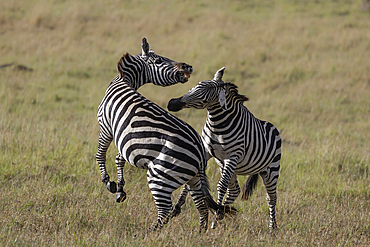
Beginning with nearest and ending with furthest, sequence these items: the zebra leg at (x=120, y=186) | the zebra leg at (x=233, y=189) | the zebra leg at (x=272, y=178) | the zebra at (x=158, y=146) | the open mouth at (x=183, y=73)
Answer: the zebra at (x=158, y=146) < the zebra leg at (x=120, y=186) < the open mouth at (x=183, y=73) < the zebra leg at (x=272, y=178) < the zebra leg at (x=233, y=189)

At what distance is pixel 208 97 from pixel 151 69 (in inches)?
40.2

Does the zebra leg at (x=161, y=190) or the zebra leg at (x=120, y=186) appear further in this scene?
the zebra leg at (x=120, y=186)

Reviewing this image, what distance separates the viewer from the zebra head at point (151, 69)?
15.9 ft

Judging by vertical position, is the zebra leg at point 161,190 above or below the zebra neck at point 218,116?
below

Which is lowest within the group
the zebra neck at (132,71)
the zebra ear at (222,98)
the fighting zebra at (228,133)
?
the fighting zebra at (228,133)

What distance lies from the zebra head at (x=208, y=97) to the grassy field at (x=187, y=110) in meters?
1.42

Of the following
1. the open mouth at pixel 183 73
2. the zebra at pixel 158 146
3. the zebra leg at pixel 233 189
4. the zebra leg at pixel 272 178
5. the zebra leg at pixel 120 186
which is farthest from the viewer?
the zebra leg at pixel 233 189

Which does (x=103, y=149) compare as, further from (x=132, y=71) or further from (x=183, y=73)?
(x=183, y=73)

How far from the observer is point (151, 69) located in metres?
5.02

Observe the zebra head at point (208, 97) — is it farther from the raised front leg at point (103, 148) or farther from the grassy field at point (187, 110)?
the grassy field at point (187, 110)

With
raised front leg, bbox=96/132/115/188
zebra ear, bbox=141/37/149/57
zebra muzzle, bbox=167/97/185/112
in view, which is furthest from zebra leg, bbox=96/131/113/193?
zebra ear, bbox=141/37/149/57

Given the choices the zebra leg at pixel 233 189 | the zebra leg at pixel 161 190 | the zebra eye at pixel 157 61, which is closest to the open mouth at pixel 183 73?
the zebra eye at pixel 157 61

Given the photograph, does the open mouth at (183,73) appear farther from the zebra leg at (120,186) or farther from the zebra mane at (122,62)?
the zebra leg at (120,186)

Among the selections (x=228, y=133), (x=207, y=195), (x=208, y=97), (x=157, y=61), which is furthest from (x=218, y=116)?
(x=157, y=61)
